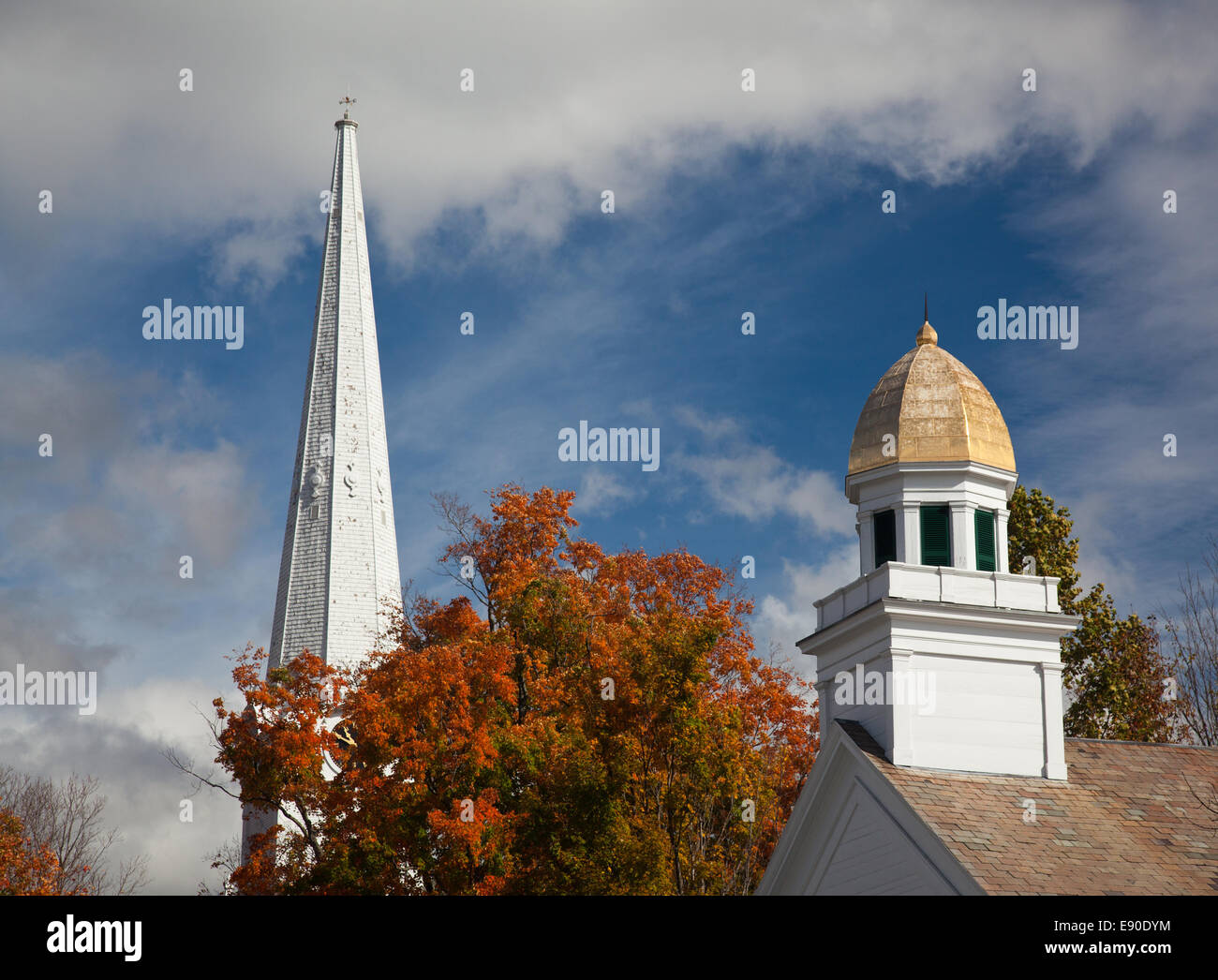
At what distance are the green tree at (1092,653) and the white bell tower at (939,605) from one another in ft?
57.6

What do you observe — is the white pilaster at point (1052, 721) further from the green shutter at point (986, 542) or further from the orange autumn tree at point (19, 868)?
the orange autumn tree at point (19, 868)

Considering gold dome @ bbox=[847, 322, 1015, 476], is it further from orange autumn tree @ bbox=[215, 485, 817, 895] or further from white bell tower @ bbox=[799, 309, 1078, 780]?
orange autumn tree @ bbox=[215, 485, 817, 895]

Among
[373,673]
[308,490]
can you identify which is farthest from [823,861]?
[308,490]

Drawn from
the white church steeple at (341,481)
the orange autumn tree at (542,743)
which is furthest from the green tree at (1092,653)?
the white church steeple at (341,481)

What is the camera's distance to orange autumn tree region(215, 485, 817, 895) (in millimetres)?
34438

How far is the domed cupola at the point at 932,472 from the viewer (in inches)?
1394

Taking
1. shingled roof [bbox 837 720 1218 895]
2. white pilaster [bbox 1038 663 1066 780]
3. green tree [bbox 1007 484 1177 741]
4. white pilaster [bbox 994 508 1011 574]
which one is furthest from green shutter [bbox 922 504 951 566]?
green tree [bbox 1007 484 1177 741]

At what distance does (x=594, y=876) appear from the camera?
3300 centimetres

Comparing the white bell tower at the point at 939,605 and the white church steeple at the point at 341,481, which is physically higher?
the white church steeple at the point at 341,481

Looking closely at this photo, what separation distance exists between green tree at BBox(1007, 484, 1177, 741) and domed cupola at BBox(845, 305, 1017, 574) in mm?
17070

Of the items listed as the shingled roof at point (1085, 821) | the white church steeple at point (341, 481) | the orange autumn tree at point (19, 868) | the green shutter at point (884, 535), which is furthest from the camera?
the white church steeple at point (341, 481)
